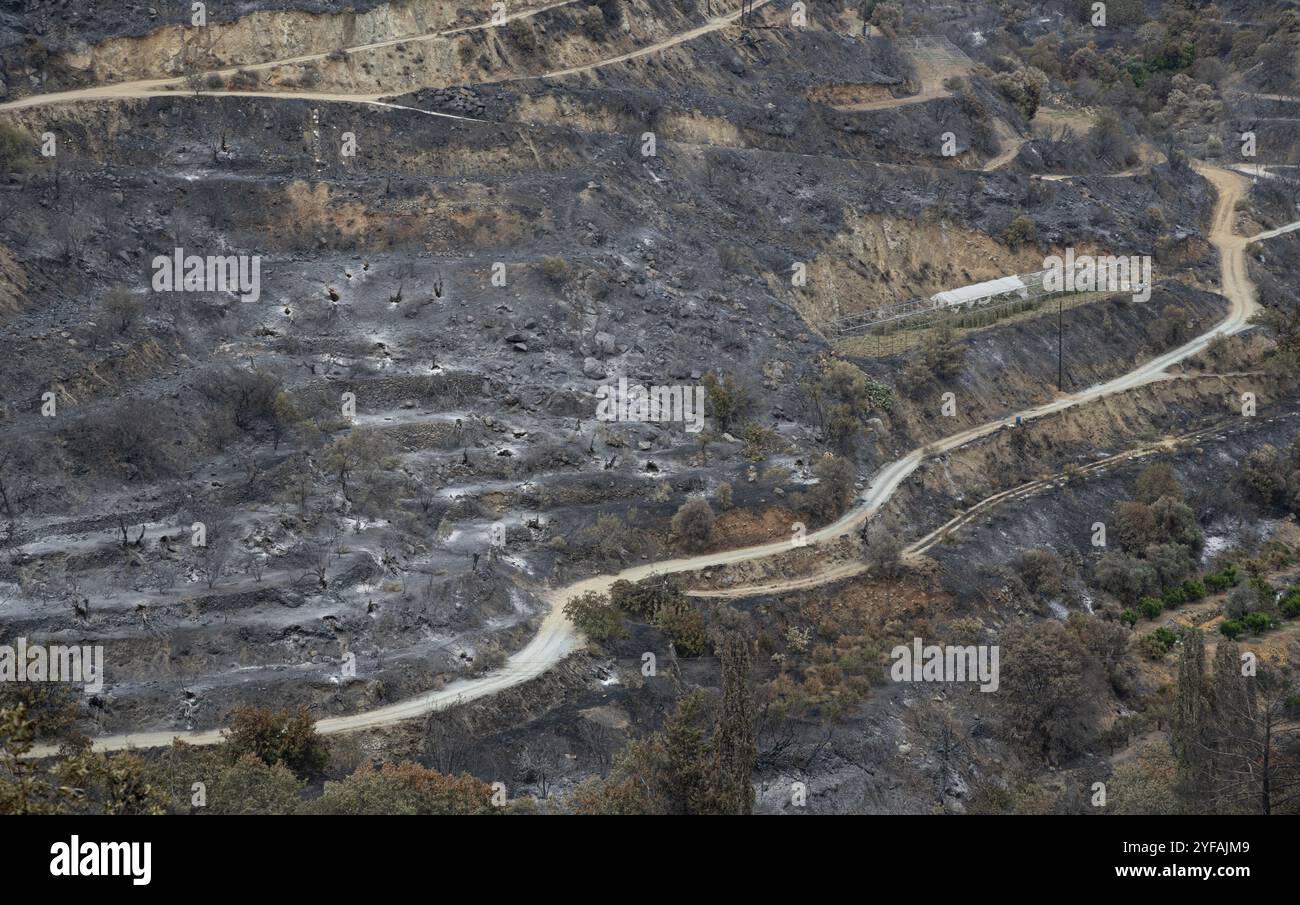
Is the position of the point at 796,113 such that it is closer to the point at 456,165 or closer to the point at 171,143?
the point at 456,165

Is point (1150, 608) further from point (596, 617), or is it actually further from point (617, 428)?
point (596, 617)

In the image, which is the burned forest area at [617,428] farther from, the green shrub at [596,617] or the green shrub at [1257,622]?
the green shrub at [1257,622]

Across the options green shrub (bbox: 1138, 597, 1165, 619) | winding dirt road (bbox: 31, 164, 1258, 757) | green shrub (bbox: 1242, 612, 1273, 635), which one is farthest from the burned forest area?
green shrub (bbox: 1242, 612, 1273, 635)

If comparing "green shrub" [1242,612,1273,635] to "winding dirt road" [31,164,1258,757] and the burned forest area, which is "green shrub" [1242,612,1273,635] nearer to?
the burned forest area

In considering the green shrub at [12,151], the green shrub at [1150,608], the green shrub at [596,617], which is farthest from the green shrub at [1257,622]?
the green shrub at [12,151]

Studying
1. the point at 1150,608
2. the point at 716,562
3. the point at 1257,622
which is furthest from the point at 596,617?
the point at 1257,622

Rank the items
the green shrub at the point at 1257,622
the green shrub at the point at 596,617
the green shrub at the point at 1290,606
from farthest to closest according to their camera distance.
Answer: the green shrub at the point at 1290,606 < the green shrub at the point at 1257,622 < the green shrub at the point at 596,617

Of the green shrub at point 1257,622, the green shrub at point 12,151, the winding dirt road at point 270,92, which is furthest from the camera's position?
the winding dirt road at point 270,92
